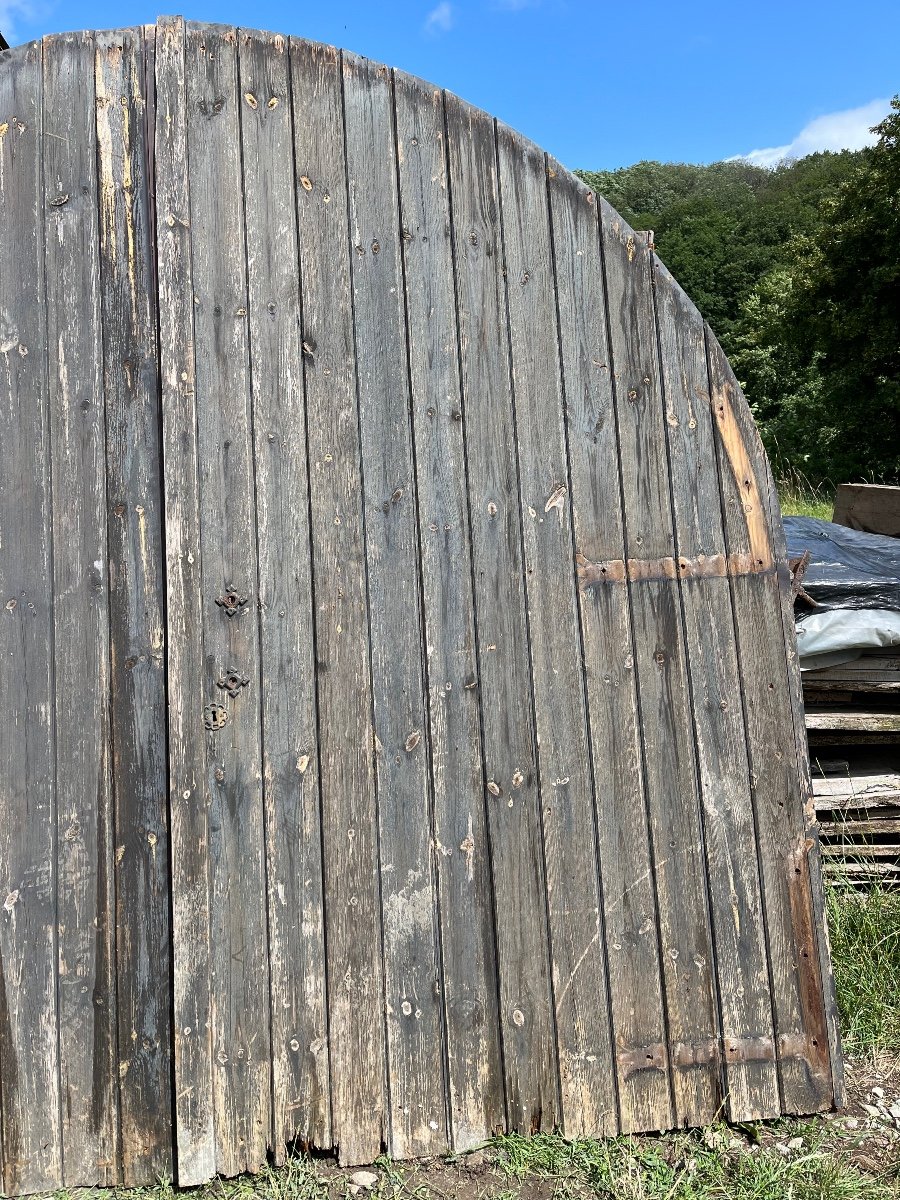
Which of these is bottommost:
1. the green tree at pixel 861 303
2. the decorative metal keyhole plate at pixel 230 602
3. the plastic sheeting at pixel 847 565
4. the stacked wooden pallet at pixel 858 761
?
the stacked wooden pallet at pixel 858 761

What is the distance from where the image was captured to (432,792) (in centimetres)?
255

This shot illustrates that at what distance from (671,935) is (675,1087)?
0.39 meters

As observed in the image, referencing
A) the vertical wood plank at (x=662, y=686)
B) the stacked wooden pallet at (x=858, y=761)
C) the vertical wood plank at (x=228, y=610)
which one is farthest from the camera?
the stacked wooden pallet at (x=858, y=761)

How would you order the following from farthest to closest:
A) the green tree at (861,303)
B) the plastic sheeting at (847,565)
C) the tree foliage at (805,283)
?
the tree foliage at (805,283)
the green tree at (861,303)
the plastic sheeting at (847,565)

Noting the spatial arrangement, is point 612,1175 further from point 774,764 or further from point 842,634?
point 842,634

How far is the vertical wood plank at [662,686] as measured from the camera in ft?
8.50

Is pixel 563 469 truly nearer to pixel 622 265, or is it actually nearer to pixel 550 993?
pixel 622 265

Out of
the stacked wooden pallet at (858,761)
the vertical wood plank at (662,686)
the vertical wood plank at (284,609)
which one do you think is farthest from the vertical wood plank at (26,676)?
the stacked wooden pallet at (858,761)

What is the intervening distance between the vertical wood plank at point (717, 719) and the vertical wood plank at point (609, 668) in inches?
6.4

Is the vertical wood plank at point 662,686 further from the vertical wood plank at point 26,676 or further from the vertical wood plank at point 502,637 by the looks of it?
the vertical wood plank at point 26,676

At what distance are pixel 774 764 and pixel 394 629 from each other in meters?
1.07

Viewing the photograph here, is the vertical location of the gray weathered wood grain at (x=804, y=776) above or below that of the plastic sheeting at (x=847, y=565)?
below

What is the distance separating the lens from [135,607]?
2492 millimetres

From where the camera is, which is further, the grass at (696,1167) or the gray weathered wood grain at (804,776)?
the gray weathered wood grain at (804,776)
